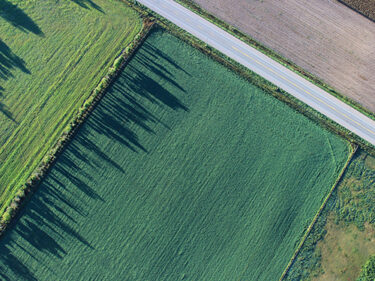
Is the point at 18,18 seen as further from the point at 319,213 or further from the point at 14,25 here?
the point at 319,213

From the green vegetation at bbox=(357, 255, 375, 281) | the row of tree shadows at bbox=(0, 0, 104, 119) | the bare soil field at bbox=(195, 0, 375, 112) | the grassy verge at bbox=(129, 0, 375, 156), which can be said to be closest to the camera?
the green vegetation at bbox=(357, 255, 375, 281)

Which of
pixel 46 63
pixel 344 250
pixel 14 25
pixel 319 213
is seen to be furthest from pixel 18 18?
pixel 344 250

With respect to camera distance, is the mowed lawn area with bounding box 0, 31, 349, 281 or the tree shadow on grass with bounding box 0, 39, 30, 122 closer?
the mowed lawn area with bounding box 0, 31, 349, 281

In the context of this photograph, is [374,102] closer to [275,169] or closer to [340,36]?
[340,36]

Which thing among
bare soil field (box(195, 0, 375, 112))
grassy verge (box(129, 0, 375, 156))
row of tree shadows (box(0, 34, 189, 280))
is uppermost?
bare soil field (box(195, 0, 375, 112))

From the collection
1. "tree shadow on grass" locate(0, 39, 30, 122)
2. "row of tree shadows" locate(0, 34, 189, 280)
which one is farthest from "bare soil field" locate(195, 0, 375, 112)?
"tree shadow on grass" locate(0, 39, 30, 122)

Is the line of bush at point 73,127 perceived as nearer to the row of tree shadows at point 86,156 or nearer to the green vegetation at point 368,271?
the row of tree shadows at point 86,156

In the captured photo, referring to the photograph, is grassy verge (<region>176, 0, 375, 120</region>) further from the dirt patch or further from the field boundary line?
the dirt patch
